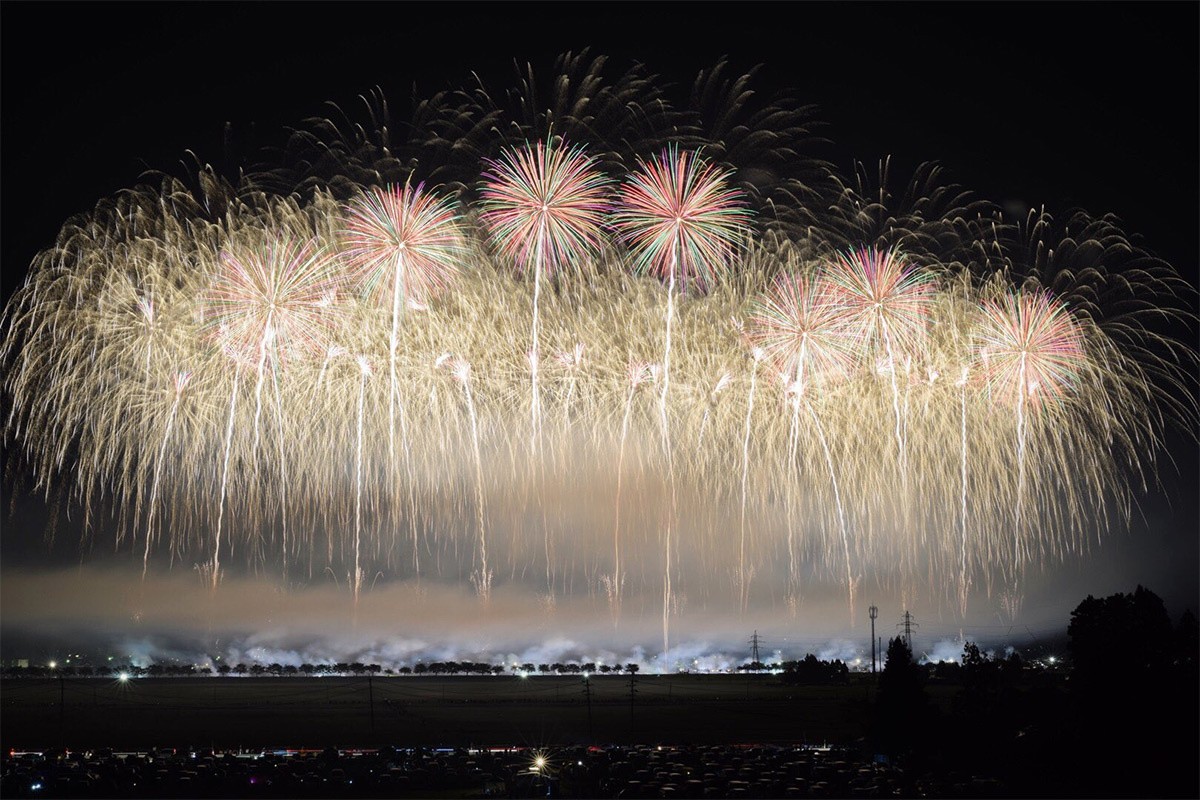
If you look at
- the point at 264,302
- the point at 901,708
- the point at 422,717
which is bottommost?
the point at 422,717

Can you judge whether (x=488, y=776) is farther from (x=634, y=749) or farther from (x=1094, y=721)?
(x=1094, y=721)

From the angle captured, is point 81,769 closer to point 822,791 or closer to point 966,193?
point 822,791

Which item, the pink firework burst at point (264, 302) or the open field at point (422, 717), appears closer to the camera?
the pink firework burst at point (264, 302)

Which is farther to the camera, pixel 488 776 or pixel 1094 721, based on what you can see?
pixel 488 776

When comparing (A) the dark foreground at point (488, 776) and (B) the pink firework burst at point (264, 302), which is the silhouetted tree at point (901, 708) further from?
(B) the pink firework burst at point (264, 302)

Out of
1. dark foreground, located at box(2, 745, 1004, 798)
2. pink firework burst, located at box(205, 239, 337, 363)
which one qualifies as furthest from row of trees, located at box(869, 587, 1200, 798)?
pink firework burst, located at box(205, 239, 337, 363)

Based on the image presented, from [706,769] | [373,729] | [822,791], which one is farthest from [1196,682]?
[373,729]

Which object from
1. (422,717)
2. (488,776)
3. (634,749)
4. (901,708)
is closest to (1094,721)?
(901,708)

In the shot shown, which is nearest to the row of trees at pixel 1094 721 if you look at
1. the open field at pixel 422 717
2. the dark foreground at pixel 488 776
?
the dark foreground at pixel 488 776
